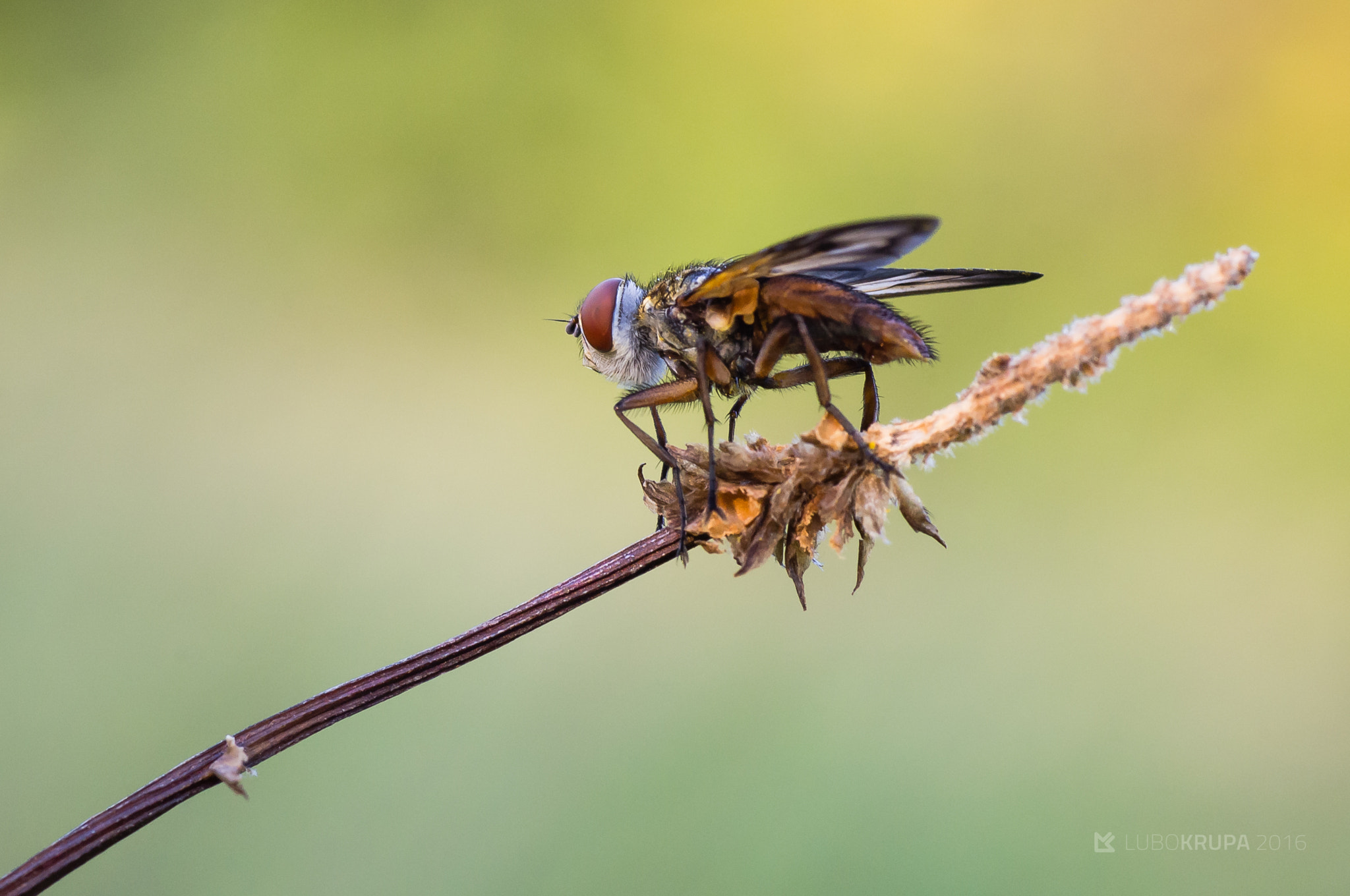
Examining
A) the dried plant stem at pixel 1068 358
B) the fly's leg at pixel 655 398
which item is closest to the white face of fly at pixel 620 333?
the fly's leg at pixel 655 398

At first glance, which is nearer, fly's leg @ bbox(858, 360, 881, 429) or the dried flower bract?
the dried flower bract

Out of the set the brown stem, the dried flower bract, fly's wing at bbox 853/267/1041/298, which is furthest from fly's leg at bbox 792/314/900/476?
the brown stem

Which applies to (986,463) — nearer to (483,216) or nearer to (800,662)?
Answer: (800,662)

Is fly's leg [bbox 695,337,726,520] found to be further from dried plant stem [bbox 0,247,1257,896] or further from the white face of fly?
the white face of fly

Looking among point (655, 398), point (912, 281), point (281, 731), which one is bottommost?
point (281, 731)

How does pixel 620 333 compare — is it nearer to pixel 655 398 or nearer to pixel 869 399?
pixel 655 398

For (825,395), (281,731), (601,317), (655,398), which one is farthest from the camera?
(601,317)

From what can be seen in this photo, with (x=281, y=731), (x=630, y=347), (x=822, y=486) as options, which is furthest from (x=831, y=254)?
(x=281, y=731)
